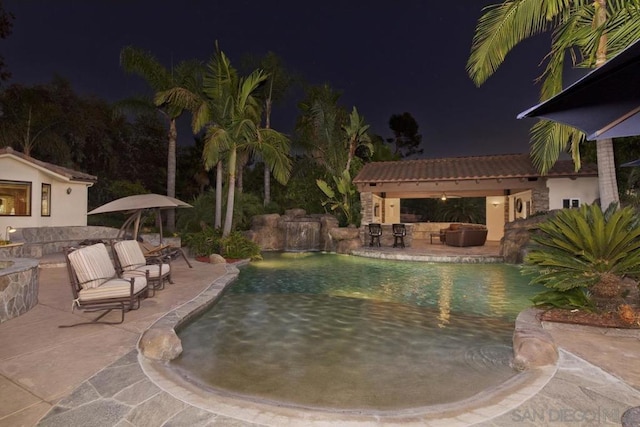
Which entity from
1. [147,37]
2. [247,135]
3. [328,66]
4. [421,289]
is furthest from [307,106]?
[147,37]

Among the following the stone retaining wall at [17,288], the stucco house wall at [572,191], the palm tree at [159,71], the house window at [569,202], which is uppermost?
the palm tree at [159,71]

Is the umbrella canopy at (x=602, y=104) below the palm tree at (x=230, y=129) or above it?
below

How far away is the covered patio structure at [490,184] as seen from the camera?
56.0 ft

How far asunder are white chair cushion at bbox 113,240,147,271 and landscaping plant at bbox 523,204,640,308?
758cm

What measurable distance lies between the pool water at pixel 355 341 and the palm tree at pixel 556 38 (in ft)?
12.4

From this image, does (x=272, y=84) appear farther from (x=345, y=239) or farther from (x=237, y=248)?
(x=237, y=248)

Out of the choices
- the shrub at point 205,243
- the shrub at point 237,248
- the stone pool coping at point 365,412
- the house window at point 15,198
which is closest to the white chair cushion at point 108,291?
the stone pool coping at point 365,412

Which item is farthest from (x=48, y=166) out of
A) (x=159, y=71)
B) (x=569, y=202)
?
(x=569, y=202)

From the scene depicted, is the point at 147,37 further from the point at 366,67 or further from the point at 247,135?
the point at 247,135

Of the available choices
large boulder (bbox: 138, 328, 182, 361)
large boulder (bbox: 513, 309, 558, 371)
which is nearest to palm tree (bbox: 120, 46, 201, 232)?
large boulder (bbox: 138, 328, 182, 361)

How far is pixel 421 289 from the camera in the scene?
9680 millimetres

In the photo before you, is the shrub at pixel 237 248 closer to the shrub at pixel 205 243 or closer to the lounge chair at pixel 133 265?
the shrub at pixel 205 243

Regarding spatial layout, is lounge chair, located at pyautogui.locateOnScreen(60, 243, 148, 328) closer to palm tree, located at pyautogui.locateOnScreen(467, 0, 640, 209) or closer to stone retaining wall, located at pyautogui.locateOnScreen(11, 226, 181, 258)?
→ stone retaining wall, located at pyautogui.locateOnScreen(11, 226, 181, 258)

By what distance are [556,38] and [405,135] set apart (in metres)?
37.3
